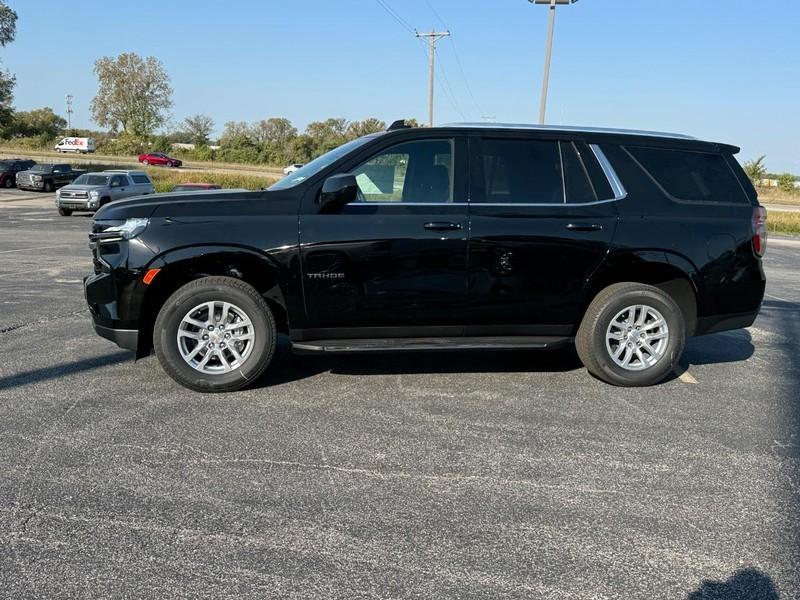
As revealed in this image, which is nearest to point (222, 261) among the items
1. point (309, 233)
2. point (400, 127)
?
point (309, 233)

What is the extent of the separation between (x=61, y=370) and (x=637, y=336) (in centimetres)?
449

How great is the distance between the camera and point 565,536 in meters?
2.99

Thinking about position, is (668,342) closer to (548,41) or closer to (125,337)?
(125,337)

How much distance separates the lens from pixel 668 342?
516cm

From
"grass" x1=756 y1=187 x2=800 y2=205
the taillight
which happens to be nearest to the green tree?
"grass" x1=756 y1=187 x2=800 y2=205

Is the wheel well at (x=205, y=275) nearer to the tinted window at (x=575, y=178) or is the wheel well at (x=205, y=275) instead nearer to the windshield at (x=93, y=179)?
the tinted window at (x=575, y=178)

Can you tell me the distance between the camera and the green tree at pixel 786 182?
61438 mm

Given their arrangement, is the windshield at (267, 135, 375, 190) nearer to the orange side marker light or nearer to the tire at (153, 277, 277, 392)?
the tire at (153, 277, 277, 392)

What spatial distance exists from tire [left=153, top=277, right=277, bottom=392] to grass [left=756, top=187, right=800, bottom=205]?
56.8 m

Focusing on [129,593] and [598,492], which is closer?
[129,593]

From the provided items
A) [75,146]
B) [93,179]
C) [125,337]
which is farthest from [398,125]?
[75,146]

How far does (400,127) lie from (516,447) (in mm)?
2692

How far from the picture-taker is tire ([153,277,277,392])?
467 cm

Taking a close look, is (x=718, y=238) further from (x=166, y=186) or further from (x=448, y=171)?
(x=166, y=186)
